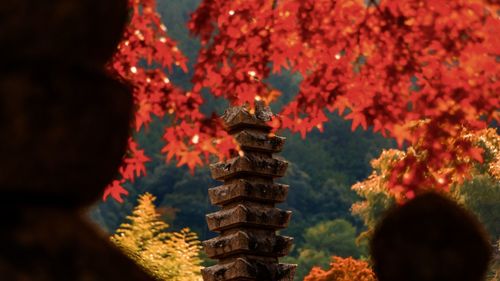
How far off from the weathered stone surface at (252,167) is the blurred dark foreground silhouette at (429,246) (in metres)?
7.68

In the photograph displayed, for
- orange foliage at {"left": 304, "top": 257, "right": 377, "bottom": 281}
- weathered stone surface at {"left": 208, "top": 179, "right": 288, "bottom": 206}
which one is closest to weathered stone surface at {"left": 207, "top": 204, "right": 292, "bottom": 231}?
weathered stone surface at {"left": 208, "top": 179, "right": 288, "bottom": 206}

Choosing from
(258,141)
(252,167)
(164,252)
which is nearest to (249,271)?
(252,167)

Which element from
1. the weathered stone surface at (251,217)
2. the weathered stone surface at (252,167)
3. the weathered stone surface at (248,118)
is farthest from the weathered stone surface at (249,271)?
the weathered stone surface at (248,118)

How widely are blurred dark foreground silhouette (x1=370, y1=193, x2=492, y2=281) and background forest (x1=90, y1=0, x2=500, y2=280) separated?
2308 inches

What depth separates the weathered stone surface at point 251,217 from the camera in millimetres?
12898

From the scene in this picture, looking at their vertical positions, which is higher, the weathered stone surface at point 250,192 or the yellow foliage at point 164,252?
the yellow foliage at point 164,252

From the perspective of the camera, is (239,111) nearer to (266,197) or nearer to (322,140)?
(266,197)

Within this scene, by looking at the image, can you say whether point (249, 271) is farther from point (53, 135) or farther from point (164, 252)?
point (164, 252)

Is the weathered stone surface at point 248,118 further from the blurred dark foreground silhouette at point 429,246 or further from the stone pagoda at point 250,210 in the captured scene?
the blurred dark foreground silhouette at point 429,246

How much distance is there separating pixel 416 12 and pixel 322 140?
79012 mm

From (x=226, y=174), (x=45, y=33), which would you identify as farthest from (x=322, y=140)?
(x=45, y=33)

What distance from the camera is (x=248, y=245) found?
12781mm

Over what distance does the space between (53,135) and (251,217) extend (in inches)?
340

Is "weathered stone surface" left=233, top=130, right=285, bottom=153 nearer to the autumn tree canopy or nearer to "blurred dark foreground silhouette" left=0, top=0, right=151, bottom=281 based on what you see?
the autumn tree canopy
